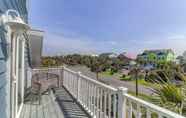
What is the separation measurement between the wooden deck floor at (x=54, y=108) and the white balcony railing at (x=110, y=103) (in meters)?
0.20

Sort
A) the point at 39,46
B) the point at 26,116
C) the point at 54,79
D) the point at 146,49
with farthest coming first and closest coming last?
1. the point at 146,49
2. the point at 39,46
3. the point at 54,79
4. the point at 26,116

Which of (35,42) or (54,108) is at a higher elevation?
(35,42)

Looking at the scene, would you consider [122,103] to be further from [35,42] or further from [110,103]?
[35,42]

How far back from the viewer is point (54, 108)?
5027mm

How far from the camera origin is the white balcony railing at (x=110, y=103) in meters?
2.14

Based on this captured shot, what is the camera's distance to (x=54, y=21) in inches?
1166

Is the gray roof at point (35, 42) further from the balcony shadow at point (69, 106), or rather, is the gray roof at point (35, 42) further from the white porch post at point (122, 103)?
the white porch post at point (122, 103)

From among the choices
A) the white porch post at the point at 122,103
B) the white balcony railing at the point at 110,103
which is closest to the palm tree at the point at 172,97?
the white balcony railing at the point at 110,103

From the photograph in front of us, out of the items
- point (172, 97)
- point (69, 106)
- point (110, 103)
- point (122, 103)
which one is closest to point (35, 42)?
point (69, 106)

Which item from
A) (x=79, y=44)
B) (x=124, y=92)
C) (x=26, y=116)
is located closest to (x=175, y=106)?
(x=124, y=92)

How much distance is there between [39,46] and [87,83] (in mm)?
4413

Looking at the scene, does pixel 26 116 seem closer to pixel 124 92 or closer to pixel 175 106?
pixel 124 92

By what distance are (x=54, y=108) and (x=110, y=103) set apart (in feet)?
6.83

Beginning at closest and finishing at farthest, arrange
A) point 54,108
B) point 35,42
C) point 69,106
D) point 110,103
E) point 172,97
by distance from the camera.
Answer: point 172,97
point 110,103
point 54,108
point 69,106
point 35,42
